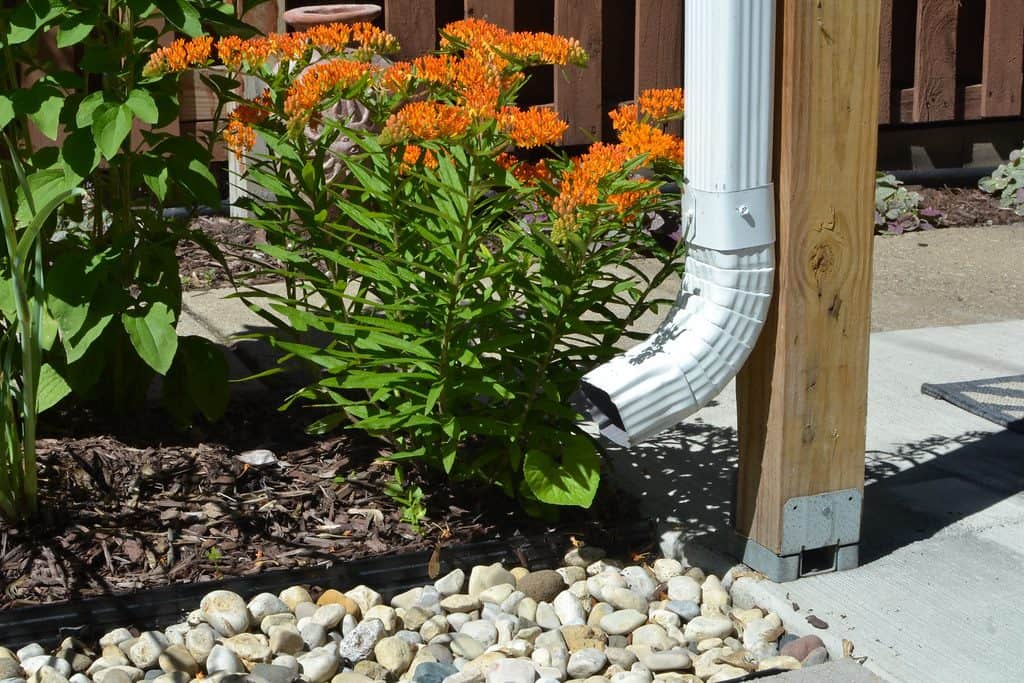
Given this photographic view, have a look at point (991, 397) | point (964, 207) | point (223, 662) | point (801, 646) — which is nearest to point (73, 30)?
point (223, 662)

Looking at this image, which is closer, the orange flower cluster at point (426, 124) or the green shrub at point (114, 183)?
the orange flower cluster at point (426, 124)

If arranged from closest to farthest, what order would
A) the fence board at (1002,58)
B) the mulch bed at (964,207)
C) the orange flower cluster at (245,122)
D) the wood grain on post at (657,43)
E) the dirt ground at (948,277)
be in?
1. the orange flower cluster at (245,122)
2. the dirt ground at (948,277)
3. the wood grain on post at (657,43)
4. the mulch bed at (964,207)
5. the fence board at (1002,58)

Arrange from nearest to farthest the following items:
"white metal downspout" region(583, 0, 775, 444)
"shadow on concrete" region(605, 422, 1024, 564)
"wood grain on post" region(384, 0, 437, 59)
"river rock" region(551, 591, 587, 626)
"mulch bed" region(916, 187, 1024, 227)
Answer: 1. "white metal downspout" region(583, 0, 775, 444)
2. "river rock" region(551, 591, 587, 626)
3. "shadow on concrete" region(605, 422, 1024, 564)
4. "wood grain on post" region(384, 0, 437, 59)
5. "mulch bed" region(916, 187, 1024, 227)

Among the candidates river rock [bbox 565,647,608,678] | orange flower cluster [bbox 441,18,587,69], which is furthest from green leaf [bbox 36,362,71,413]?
river rock [bbox 565,647,608,678]

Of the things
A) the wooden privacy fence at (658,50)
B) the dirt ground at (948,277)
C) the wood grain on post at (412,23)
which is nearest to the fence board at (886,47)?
the wooden privacy fence at (658,50)

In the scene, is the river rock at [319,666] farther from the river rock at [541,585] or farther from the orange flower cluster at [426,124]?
the orange flower cluster at [426,124]

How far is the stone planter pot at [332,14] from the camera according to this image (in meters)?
5.52

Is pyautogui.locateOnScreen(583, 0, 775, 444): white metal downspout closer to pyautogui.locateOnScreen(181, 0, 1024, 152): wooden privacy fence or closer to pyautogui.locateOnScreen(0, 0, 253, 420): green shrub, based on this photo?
pyautogui.locateOnScreen(0, 0, 253, 420): green shrub

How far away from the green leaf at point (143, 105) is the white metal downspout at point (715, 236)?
1.06 metres

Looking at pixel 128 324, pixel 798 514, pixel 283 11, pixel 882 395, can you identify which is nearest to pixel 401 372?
pixel 128 324

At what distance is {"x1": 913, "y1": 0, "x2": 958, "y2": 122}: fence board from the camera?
7.20 metres

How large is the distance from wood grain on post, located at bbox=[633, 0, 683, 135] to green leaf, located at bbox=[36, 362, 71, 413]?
4118mm

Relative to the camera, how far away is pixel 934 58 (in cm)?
723

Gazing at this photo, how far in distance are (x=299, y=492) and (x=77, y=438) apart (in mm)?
610
